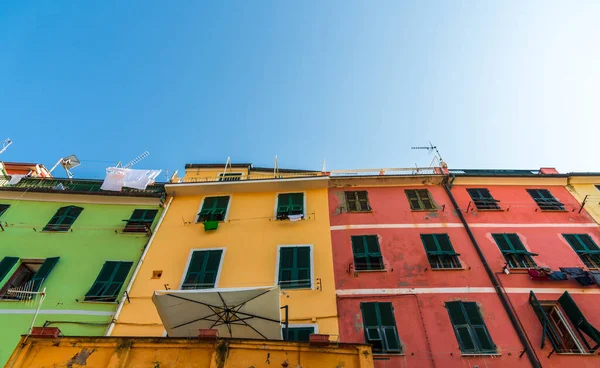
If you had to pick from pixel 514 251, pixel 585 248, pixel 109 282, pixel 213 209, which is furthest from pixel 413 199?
pixel 109 282

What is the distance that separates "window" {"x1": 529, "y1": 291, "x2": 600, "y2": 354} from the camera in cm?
1116

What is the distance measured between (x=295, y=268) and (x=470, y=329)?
20.2ft

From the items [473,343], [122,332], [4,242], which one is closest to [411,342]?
[473,343]

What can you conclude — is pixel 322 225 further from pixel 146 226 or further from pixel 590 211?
pixel 590 211

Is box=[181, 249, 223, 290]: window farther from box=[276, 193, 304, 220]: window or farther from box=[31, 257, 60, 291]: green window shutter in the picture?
box=[31, 257, 60, 291]: green window shutter

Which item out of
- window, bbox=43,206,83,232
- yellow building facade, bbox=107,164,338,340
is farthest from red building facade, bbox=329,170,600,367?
window, bbox=43,206,83,232

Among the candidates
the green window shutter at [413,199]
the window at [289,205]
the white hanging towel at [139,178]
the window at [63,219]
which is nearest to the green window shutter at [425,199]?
the green window shutter at [413,199]

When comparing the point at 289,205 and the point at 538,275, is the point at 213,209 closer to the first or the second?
the point at 289,205

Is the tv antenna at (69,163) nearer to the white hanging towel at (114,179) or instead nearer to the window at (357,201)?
the white hanging towel at (114,179)

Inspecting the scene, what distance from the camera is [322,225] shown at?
1554 centimetres

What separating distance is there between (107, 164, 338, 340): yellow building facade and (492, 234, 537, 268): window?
680 cm

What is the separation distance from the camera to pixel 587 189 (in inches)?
675

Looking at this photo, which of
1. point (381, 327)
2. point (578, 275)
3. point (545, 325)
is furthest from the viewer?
point (578, 275)

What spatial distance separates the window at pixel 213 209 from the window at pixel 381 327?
24.7 ft
